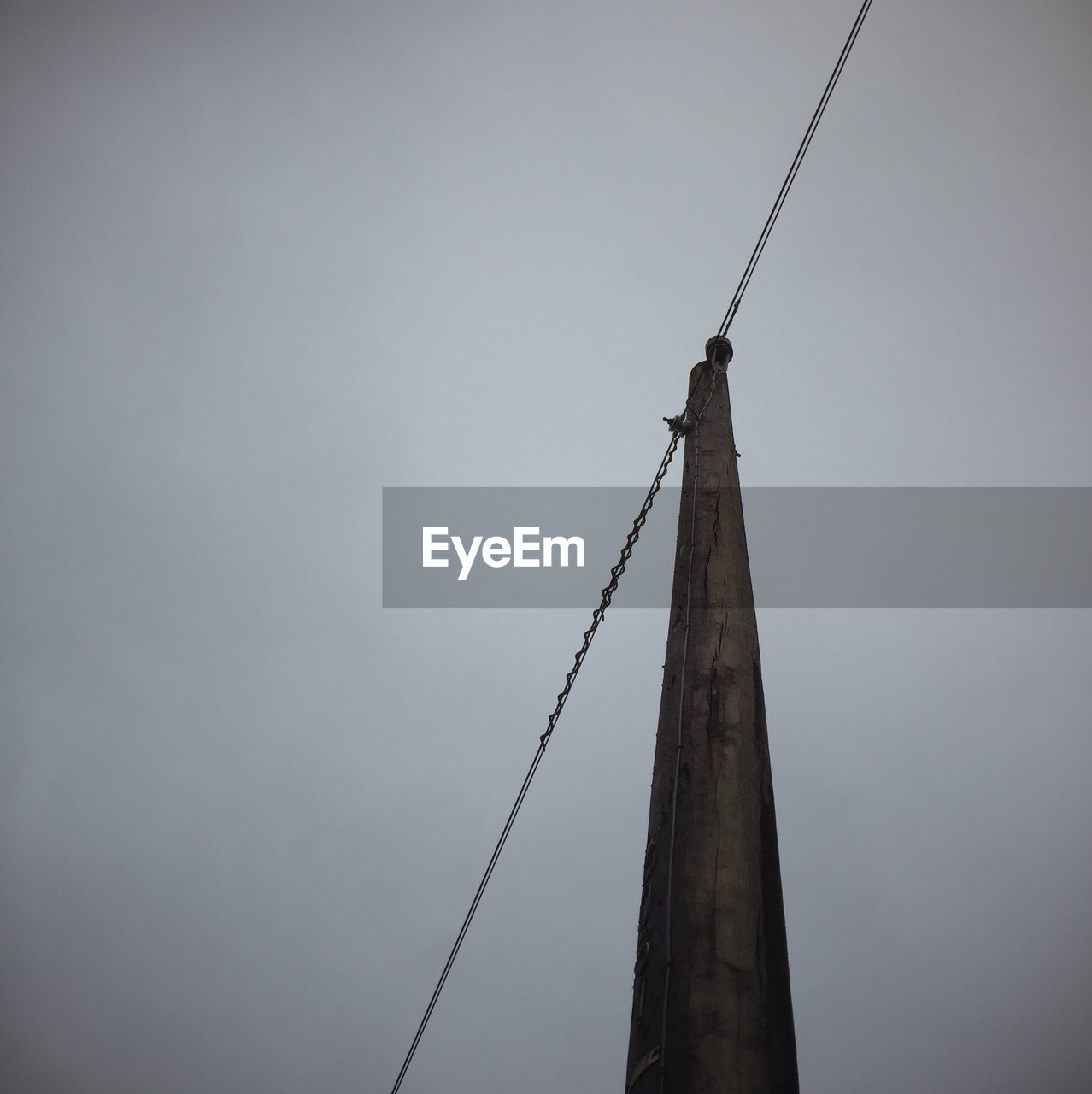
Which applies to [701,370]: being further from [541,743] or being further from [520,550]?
[520,550]

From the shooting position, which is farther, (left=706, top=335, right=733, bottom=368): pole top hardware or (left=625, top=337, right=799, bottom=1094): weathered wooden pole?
(left=706, top=335, right=733, bottom=368): pole top hardware

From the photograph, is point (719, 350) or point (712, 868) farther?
point (719, 350)

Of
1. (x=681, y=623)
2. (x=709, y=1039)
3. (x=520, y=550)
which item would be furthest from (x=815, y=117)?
(x=520, y=550)

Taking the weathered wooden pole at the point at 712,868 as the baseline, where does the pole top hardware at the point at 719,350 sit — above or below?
above

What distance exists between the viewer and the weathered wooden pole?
1.99 meters

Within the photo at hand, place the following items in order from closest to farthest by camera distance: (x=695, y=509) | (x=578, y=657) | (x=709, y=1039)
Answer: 1. (x=709, y=1039)
2. (x=695, y=509)
3. (x=578, y=657)

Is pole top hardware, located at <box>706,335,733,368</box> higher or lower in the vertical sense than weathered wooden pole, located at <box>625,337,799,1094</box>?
higher

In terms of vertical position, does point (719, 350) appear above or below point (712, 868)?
above

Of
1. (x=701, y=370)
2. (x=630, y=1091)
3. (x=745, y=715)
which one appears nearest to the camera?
(x=630, y=1091)

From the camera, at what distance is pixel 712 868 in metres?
2.24

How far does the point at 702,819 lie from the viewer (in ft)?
7.61

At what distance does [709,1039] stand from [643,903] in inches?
18.1

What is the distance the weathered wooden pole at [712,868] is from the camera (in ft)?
6.53

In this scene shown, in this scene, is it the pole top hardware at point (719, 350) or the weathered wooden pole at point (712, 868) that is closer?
the weathered wooden pole at point (712, 868)
